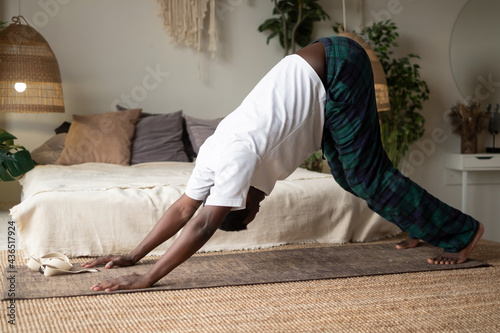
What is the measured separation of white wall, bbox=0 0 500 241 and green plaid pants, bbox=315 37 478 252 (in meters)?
2.57

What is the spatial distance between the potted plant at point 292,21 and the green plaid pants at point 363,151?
2544 mm

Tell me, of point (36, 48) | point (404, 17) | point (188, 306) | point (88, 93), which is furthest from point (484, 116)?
point (188, 306)

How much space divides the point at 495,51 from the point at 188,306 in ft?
14.6

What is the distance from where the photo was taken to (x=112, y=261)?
2.57 m

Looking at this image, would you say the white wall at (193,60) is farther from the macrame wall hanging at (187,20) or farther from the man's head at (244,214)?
the man's head at (244,214)

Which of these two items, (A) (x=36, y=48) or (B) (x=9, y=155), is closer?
(B) (x=9, y=155)

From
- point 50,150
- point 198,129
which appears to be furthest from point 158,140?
point 50,150

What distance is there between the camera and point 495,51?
5500 millimetres

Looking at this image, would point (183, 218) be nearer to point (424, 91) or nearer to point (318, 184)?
point (318, 184)

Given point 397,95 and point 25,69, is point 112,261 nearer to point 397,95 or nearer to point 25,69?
point 25,69

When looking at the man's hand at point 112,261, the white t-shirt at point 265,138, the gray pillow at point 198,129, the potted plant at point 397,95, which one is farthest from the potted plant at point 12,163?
the potted plant at point 397,95

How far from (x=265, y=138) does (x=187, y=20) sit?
287 centimetres

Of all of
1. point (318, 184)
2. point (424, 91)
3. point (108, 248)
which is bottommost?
point (108, 248)

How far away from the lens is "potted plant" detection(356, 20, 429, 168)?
5.05 m
